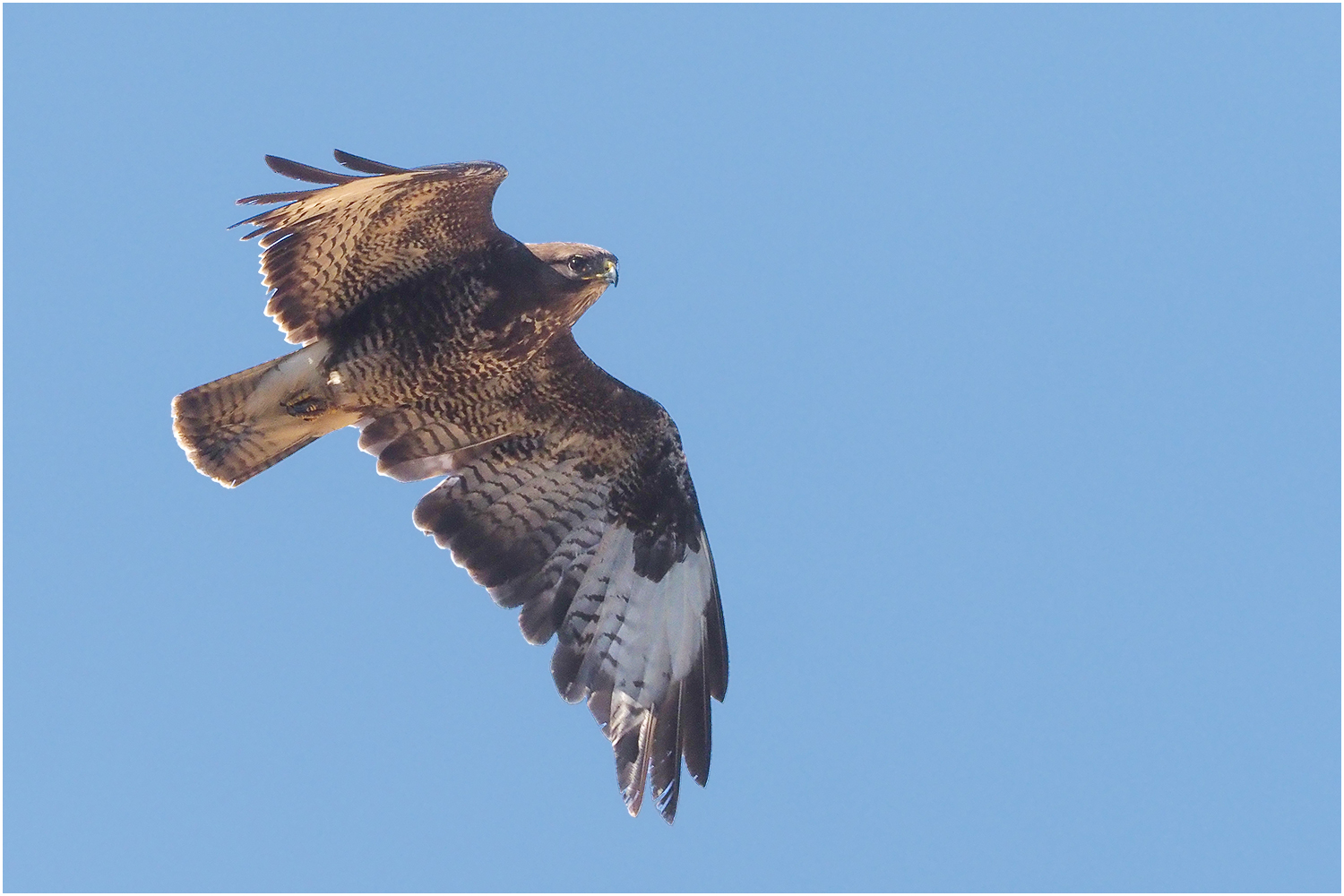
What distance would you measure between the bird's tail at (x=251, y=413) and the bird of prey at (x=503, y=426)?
0.04 feet

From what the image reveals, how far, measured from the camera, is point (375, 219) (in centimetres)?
998

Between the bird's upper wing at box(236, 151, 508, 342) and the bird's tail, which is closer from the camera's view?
the bird's upper wing at box(236, 151, 508, 342)

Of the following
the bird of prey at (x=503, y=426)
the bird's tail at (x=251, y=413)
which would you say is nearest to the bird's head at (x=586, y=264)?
the bird of prey at (x=503, y=426)

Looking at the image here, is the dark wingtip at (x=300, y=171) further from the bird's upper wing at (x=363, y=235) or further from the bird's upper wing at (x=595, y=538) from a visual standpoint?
the bird's upper wing at (x=595, y=538)

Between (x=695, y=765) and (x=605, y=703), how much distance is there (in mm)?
670

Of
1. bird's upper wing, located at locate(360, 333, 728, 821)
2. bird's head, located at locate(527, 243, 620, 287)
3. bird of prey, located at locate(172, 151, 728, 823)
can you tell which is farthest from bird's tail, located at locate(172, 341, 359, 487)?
bird's head, located at locate(527, 243, 620, 287)

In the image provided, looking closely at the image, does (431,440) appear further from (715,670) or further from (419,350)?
(715,670)

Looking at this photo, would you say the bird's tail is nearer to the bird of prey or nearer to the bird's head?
the bird of prey

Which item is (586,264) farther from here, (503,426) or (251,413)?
(251,413)

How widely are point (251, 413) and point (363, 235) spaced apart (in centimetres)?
134

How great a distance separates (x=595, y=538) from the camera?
11.2 m

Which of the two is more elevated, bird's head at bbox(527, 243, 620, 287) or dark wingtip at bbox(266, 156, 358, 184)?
bird's head at bbox(527, 243, 620, 287)

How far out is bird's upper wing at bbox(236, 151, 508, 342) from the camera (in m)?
9.70

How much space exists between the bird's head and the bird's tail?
152 cm
